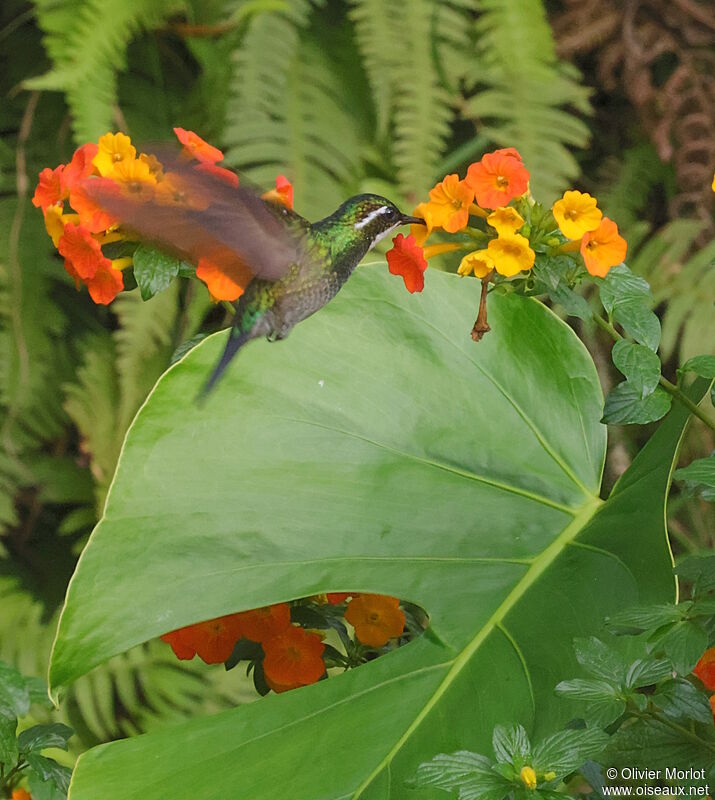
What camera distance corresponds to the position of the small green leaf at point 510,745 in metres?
0.55

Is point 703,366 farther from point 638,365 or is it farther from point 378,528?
point 378,528

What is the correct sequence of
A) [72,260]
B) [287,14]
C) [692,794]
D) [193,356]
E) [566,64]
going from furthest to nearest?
[566,64]
[287,14]
[193,356]
[72,260]
[692,794]

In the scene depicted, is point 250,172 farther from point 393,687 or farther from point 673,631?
point 673,631

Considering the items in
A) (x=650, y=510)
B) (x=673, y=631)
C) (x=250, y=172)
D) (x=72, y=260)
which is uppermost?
(x=72, y=260)

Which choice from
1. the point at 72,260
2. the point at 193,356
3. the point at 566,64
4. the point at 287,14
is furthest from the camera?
the point at 566,64

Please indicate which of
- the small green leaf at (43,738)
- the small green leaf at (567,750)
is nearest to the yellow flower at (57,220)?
the small green leaf at (43,738)

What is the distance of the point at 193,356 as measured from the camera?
0.82 metres

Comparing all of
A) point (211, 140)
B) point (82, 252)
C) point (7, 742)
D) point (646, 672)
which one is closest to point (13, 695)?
point (7, 742)

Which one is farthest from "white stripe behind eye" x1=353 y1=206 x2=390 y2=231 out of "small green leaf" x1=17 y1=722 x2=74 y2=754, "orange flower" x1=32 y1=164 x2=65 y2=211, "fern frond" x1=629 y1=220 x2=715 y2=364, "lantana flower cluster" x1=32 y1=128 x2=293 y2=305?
"fern frond" x1=629 y1=220 x2=715 y2=364

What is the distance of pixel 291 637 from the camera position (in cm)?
76

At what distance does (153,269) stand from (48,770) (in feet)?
1.11

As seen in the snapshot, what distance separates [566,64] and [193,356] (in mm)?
1429

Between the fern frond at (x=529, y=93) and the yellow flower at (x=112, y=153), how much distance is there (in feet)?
4.15

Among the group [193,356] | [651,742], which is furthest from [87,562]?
[651,742]
